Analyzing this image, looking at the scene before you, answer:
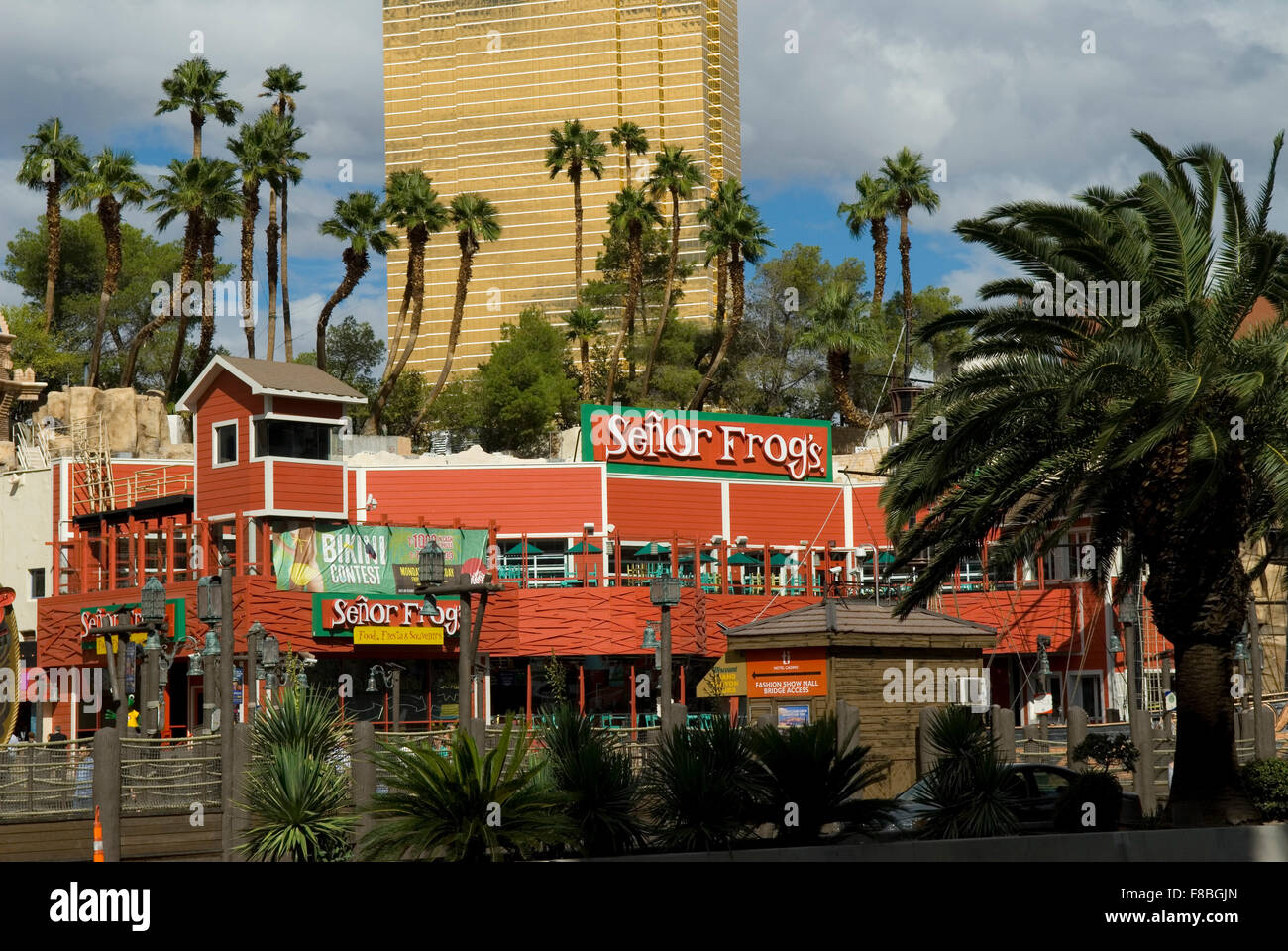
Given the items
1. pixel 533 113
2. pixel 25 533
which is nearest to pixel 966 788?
pixel 25 533

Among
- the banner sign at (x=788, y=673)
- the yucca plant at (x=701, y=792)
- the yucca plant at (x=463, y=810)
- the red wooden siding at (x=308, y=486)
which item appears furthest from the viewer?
the red wooden siding at (x=308, y=486)

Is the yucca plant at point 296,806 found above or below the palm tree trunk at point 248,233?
below

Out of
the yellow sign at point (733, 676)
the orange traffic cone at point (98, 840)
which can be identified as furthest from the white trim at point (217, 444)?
the orange traffic cone at point (98, 840)

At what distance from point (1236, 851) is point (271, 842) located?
1180cm

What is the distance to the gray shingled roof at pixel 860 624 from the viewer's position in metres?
32.5

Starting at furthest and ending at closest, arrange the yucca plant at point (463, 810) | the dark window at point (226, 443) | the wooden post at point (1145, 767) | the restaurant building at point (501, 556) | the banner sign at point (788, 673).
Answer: the dark window at point (226, 443) < the restaurant building at point (501, 556) < the banner sign at point (788, 673) < the wooden post at point (1145, 767) < the yucca plant at point (463, 810)

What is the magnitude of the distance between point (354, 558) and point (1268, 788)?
31.4m

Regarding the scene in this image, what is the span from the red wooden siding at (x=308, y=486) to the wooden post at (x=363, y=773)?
104ft

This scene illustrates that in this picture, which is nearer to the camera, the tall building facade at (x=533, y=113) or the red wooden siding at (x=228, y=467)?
the red wooden siding at (x=228, y=467)

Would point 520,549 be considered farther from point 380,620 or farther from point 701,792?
point 701,792

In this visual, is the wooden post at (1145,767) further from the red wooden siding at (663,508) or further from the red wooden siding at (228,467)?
the red wooden siding at (663,508)

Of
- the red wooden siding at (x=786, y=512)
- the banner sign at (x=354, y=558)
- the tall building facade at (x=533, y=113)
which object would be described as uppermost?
the tall building facade at (x=533, y=113)

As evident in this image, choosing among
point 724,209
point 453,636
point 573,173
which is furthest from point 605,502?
point 573,173

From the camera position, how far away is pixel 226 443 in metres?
52.4
